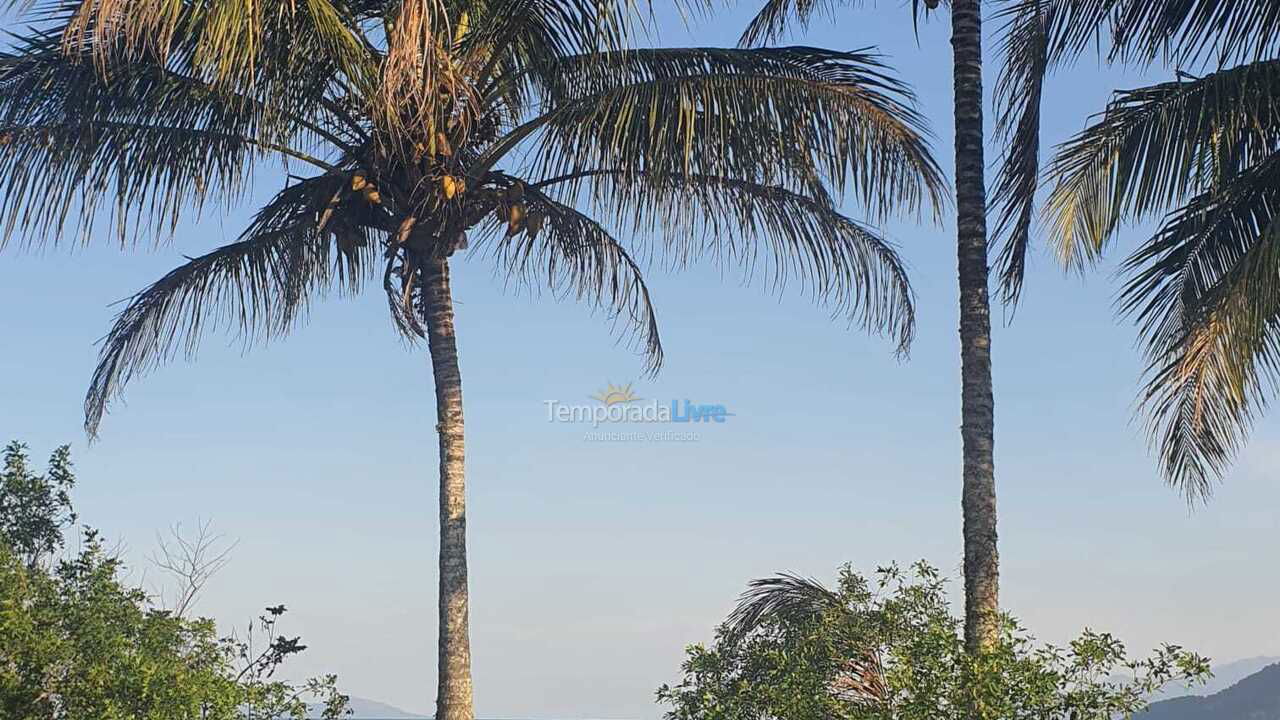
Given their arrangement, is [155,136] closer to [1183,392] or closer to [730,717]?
[730,717]

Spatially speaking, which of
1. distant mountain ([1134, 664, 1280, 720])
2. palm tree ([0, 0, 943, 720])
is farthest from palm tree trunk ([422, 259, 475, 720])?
distant mountain ([1134, 664, 1280, 720])

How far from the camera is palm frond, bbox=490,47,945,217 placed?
37.4 feet

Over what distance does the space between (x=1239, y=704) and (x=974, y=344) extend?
8518 cm

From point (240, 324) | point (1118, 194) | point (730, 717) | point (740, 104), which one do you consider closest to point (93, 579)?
point (240, 324)

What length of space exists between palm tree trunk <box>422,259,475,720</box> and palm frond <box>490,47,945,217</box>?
192 cm

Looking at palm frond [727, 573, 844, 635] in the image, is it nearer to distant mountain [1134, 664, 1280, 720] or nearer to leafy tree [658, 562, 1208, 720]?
leafy tree [658, 562, 1208, 720]

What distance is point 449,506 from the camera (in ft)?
41.2

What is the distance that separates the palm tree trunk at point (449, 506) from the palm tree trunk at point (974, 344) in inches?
168

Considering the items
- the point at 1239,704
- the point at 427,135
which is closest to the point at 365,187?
the point at 427,135

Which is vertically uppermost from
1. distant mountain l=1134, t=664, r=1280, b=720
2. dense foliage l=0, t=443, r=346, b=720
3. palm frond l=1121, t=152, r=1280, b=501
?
distant mountain l=1134, t=664, r=1280, b=720

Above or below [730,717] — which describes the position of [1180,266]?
above

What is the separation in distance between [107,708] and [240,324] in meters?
4.93

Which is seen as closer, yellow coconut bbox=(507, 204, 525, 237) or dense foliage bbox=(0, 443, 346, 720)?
dense foliage bbox=(0, 443, 346, 720)

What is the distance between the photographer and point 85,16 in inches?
392
